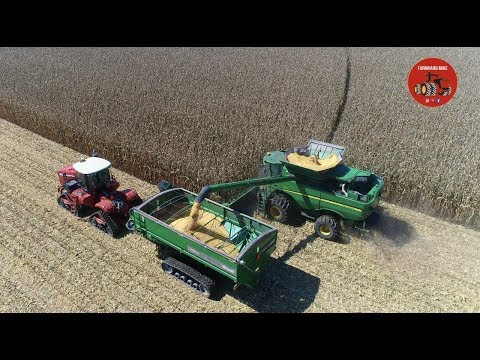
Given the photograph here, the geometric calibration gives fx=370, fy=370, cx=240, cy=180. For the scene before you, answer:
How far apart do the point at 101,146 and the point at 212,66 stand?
39.0 ft

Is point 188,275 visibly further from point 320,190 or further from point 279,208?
point 320,190

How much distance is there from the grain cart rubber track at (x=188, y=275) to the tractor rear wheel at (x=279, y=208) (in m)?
3.24

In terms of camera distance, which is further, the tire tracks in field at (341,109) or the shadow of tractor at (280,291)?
the tire tracks in field at (341,109)

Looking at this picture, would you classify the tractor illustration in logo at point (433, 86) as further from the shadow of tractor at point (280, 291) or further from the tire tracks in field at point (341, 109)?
the shadow of tractor at point (280, 291)

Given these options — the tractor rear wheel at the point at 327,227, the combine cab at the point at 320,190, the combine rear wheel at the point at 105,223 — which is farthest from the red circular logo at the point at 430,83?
the combine rear wheel at the point at 105,223

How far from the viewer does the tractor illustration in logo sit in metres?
13.1

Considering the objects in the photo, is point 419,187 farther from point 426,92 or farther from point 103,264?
point 103,264

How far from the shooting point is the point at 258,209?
11.1 m

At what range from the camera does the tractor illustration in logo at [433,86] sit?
13.1 metres

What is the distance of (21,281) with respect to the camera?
8.55m

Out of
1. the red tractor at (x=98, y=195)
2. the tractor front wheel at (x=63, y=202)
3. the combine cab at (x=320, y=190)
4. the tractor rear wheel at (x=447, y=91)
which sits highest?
the tractor rear wheel at (x=447, y=91)

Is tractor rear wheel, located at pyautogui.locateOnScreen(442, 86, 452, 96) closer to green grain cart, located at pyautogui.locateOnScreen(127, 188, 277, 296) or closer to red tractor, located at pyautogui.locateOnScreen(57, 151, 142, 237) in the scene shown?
green grain cart, located at pyautogui.locateOnScreen(127, 188, 277, 296)

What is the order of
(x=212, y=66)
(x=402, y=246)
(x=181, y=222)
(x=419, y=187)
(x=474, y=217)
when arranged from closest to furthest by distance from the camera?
1. (x=181, y=222)
2. (x=402, y=246)
3. (x=474, y=217)
4. (x=419, y=187)
5. (x=212, y=66)

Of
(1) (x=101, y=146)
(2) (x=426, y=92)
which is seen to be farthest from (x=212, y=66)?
(2) (x=426, y=92)
